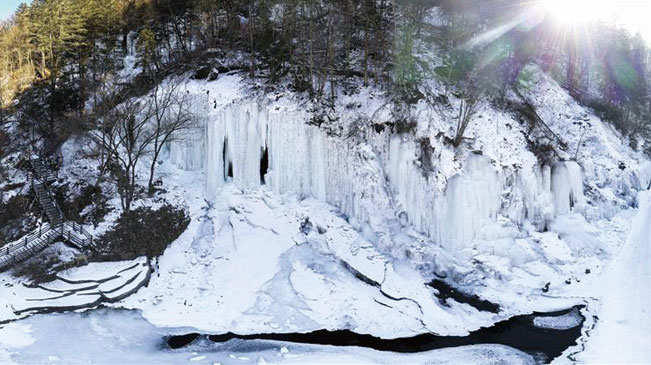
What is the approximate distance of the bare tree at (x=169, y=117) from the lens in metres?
21.9

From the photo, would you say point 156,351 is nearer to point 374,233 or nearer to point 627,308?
point 374,233

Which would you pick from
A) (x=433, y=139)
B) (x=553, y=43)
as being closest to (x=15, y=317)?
(x=433, y=139)

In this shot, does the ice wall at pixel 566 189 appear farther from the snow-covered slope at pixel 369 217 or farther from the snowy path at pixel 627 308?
the snowy path at pixel 627 308

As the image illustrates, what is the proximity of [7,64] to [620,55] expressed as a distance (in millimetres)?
44548

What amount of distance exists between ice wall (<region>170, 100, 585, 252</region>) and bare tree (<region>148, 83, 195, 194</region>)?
90 cm

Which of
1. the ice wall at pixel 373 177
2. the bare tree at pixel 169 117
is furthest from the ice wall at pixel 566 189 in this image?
the bare tree at pixel 169 117

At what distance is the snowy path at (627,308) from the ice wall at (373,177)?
2.96 meters

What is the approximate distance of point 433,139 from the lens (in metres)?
20.4

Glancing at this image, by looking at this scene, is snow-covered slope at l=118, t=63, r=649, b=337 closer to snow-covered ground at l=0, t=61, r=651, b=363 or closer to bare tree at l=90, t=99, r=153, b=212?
snow-covered ground at l=0, t=61, r=651, b=363

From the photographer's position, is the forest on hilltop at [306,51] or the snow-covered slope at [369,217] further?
the forest on hilltop at [306,51]

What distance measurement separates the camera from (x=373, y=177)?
2033 centimetres

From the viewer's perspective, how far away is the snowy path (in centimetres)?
1391

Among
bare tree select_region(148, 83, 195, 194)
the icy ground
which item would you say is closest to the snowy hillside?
the icy ground

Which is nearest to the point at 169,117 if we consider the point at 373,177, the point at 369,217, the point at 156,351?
the point at 373,177
